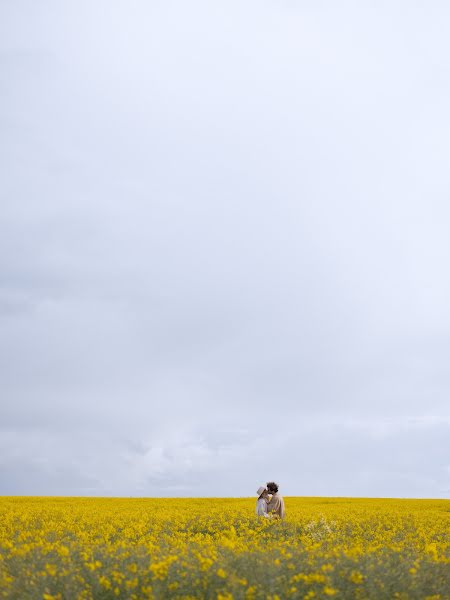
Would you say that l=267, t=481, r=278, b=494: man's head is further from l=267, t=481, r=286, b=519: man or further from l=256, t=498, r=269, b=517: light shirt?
l=256, t=498, r=269, b=517: light shirt

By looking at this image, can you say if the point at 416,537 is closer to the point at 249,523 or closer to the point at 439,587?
the point at 249,523

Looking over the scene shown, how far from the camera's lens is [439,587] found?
902 centimetres

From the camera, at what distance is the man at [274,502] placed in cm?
1867

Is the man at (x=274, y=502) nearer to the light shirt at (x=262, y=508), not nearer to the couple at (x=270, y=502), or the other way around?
the couple at (x=270, y=502)

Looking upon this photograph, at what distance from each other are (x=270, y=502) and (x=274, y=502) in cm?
13

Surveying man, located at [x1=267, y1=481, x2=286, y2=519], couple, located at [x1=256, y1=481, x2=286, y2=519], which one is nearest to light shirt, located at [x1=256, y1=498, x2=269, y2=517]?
couple, located at [x1=256, y1=481, x2=286, y2=519]

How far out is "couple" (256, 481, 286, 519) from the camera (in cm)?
1845

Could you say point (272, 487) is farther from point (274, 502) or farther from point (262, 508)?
point (262, 508)

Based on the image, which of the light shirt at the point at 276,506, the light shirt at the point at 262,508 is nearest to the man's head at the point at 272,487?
the light shirt at the point at 276,506

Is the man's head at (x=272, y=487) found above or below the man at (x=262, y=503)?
above

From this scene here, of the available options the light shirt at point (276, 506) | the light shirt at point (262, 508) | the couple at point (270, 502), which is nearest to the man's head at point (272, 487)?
the couple at point (270, 502)

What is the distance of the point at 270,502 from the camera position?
741 inches

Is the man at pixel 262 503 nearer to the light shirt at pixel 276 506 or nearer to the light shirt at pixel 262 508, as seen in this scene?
the light shirt at pixel 262 508

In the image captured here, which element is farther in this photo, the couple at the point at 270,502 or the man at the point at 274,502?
the man at the point at 274,502
